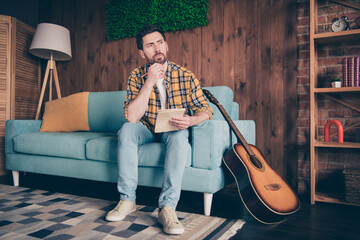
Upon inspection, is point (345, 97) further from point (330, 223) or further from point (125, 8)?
point (125, 8)

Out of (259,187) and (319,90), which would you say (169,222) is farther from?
(319,90)

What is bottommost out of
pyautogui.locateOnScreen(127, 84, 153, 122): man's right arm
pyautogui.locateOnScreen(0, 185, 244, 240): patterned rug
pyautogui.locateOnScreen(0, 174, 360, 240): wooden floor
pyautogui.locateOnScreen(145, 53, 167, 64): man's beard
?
pyautogui.locateOnScreen(0, 174, 360, 240): wooden floor

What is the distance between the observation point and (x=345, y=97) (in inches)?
73.7

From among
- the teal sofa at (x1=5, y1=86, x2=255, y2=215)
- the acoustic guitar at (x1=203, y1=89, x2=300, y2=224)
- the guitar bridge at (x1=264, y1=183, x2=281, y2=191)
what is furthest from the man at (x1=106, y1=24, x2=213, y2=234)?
the guitar bridge at (x1=264, y1=183, x2=281, y2=191)

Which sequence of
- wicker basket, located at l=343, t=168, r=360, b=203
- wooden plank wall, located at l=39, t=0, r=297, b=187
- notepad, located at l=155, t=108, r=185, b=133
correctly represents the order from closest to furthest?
notepad, located at l=155, t=108, r=185, b=133 → wicker basket, located at l=343, t=168, r=360, b=203 → wooden plank wall, located at l=39, t=0, r=297, b=187

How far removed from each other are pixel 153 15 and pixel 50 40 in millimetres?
1121

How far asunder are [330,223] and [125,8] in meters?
2.57

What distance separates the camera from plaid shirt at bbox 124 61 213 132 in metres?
1.66

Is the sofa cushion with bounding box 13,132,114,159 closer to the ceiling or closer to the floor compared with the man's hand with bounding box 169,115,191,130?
closer to the floor

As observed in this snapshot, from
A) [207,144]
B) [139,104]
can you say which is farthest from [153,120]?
[207,144]

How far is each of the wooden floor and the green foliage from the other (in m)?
1.53

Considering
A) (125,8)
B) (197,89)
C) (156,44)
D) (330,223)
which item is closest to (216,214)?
(330,223)

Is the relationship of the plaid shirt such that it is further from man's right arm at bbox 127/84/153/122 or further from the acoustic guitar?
the acoustic guitar

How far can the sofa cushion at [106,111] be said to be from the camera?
2311 mm
